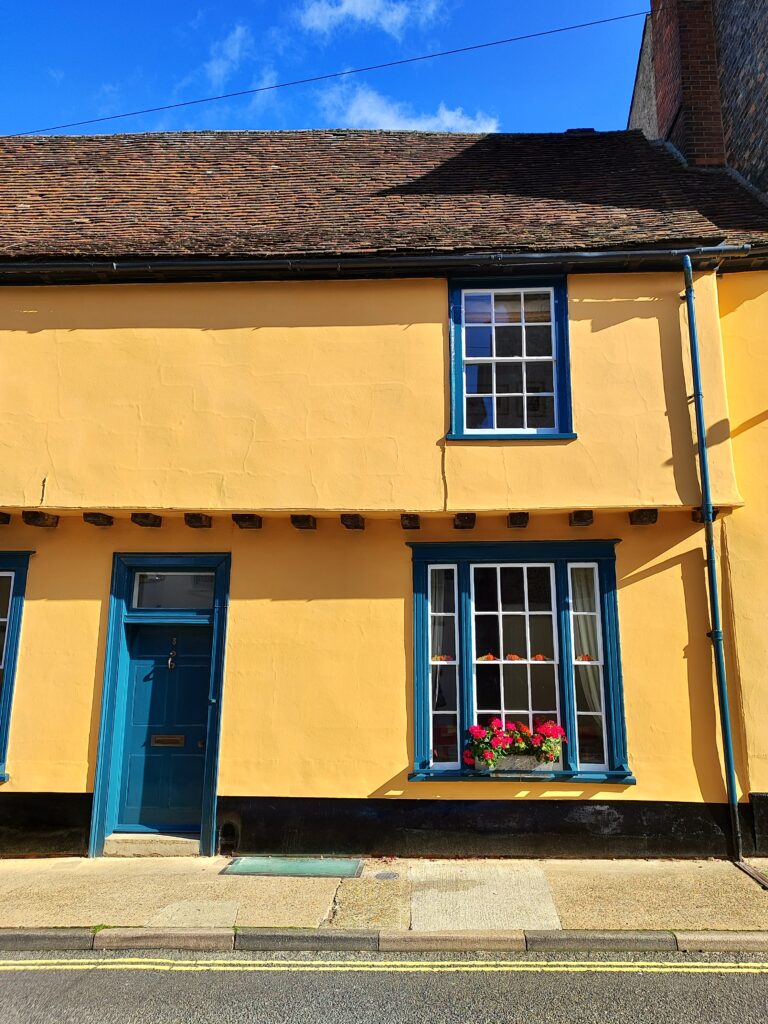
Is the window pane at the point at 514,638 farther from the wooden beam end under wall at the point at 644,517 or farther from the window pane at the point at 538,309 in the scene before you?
the window pane at the point at 538,309

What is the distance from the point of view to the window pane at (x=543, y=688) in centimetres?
736

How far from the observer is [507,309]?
26.7 ft

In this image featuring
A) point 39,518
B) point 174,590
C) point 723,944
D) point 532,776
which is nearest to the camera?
point 723,944

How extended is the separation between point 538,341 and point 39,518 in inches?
242

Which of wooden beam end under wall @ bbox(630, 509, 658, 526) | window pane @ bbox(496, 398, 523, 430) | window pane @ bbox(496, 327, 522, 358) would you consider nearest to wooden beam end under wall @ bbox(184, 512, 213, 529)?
window pane @ bbox(496, 398, 523, 430)

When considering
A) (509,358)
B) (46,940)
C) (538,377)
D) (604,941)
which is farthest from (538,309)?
(46,940)

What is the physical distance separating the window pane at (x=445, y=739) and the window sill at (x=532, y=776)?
21 centimetres

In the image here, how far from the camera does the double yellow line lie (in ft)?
15.6

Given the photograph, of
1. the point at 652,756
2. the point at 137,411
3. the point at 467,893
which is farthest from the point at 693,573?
the point at 137,411

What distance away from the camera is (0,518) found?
786 centimetres

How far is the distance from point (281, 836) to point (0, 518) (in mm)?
4816

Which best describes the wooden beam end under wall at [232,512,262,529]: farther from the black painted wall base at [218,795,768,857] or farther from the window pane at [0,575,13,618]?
the black painted wall base at [218,795,768,857]

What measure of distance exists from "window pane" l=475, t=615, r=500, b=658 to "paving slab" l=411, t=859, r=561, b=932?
6.98 feet

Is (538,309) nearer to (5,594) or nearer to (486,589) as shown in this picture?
(486,589)
